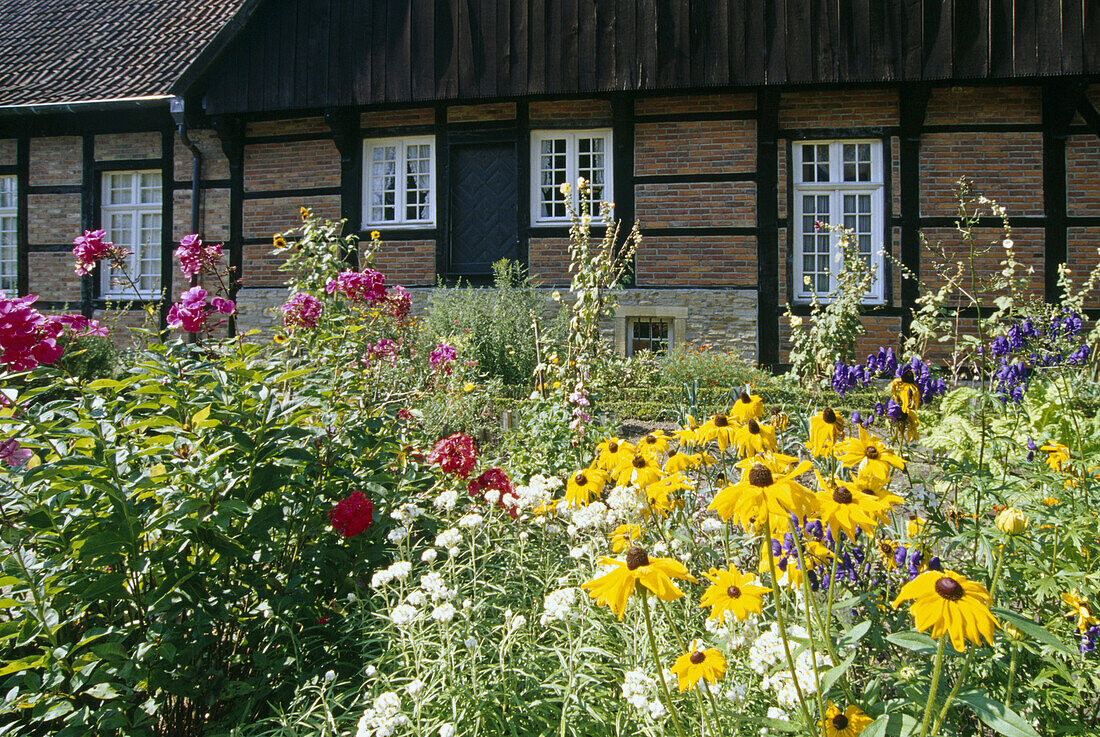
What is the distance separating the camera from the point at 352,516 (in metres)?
2.15

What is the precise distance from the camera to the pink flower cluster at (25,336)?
1.76 m

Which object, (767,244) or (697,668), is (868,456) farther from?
(767,244)

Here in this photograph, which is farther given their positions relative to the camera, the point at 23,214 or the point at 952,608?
the point at 23,214

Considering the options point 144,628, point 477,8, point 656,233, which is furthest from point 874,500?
point 477,8

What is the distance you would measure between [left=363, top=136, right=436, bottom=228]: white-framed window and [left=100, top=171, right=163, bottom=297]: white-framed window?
320 centimetres

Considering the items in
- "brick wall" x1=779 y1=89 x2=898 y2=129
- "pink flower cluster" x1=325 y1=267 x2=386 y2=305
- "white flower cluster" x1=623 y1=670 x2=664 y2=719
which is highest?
"brick wall" x1=779 y1=89 x2=898 y2=129

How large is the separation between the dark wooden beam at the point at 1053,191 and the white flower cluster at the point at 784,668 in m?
8.23

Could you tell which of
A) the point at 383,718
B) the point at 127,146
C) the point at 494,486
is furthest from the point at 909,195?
the point at 127,146

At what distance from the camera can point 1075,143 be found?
814cm

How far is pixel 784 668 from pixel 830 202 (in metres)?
8.11

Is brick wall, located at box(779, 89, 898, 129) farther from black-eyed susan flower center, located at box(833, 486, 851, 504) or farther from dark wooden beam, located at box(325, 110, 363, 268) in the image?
black-eyed susan flower center, located at box(833, 486, 851, 504)

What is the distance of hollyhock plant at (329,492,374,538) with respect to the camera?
2145 millimetres

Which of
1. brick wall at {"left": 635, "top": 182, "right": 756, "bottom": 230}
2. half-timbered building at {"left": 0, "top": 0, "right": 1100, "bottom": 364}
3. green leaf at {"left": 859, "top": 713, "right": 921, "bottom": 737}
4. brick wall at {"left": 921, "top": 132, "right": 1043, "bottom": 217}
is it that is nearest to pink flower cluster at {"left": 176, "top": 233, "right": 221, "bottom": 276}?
green leaf at {"left": 859, "top": 713, "right": 921, "bottom": 737}

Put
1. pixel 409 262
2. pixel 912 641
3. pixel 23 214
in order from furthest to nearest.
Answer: pixel 23 214, pixel 409 262, pixel 912 641
